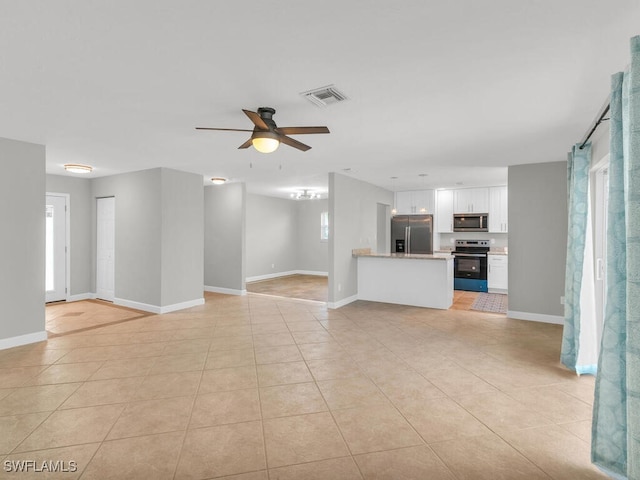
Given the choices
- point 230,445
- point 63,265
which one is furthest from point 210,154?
point 63,265

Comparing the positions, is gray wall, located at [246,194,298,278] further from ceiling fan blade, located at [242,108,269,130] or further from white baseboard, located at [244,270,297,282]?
ceiling fan blade, located at [242,108,269,130]

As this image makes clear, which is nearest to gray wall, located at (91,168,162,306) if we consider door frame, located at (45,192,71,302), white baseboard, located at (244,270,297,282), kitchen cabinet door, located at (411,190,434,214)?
door frame, located at (45,192,71,302)

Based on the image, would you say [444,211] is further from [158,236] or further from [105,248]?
[105,248]

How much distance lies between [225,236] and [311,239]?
12.5 ft

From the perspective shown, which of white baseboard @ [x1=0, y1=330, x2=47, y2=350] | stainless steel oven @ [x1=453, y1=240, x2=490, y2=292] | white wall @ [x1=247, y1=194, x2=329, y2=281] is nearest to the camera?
white baseboard @ [x1=0, y1=330, x2=47, y2=350]

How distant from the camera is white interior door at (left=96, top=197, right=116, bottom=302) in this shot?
6.73m

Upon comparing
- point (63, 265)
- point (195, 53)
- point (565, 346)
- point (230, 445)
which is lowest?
point (230, 445)

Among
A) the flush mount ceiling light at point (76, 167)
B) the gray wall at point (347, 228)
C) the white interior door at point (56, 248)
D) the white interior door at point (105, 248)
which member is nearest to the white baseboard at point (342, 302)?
the gray wall at point (347, 228)

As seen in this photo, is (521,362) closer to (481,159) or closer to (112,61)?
(481,159)

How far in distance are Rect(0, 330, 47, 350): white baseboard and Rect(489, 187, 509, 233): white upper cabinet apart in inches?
338

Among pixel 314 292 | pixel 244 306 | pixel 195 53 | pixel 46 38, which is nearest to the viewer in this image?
pixel 46 38

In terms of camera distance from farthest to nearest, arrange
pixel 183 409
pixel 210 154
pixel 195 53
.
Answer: pixel 210 154 < pixel 183 409 < pixel 195 53

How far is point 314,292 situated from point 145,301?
359 cm

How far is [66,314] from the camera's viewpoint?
18.7ft
